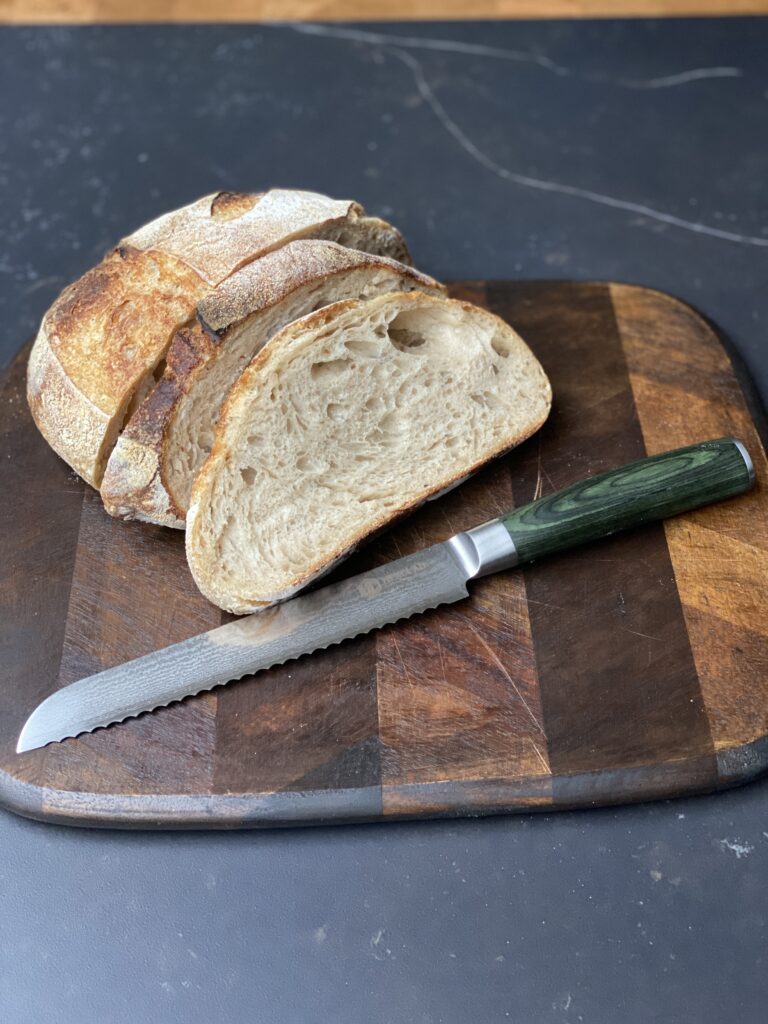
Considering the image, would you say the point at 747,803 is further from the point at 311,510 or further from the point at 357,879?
the point at 311,510

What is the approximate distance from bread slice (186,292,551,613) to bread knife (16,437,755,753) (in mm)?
83

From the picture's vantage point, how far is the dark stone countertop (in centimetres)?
192

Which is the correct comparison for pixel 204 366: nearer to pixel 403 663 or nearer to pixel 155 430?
pixel 155 430

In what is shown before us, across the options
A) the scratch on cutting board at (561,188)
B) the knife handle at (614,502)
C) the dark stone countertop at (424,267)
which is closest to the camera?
the dark stone countertop at (424,267)

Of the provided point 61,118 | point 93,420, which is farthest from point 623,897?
point 61,118

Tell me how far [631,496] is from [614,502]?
4 cm

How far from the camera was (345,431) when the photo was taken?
242cm

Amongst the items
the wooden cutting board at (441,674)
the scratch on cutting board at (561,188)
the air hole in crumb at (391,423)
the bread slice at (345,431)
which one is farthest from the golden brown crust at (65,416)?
the scratch on cutting board at (561,188)

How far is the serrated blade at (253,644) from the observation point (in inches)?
82.8

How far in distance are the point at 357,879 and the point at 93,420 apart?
3.37 ft

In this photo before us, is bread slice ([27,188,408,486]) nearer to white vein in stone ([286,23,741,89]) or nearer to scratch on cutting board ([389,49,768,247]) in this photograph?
scratch on cutting board ([389,49,768,247])

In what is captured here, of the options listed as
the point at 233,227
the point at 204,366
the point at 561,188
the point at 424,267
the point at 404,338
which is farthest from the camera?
the point at 561,188

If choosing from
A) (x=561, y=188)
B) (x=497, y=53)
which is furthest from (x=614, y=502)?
(x=497, y=53)

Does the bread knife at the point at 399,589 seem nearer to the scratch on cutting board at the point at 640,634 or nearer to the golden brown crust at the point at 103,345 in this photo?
the scratch on cutting board at the point at 640,634
